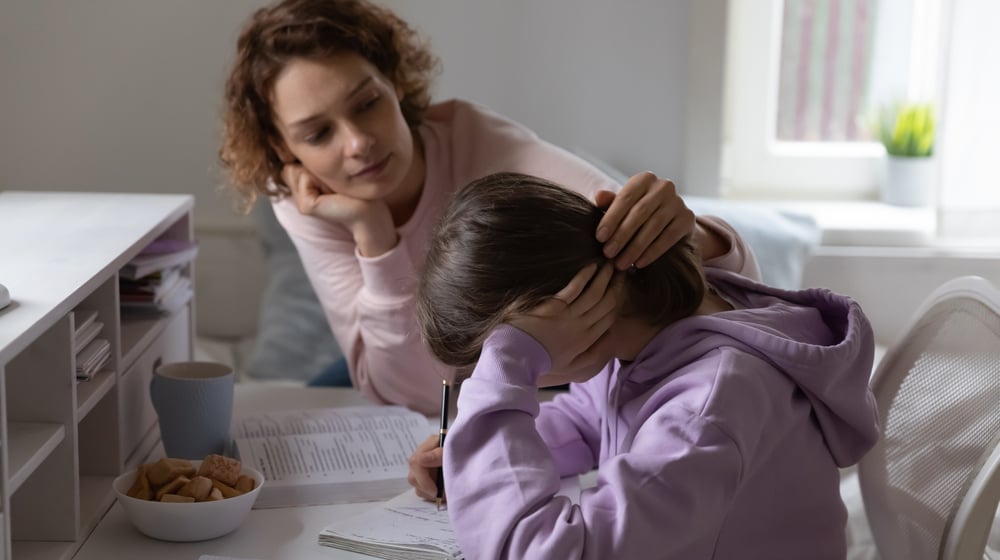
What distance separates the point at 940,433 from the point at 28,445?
0.92m

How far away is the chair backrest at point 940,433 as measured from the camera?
1.06m

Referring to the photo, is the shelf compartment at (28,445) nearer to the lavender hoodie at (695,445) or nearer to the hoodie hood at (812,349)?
the lavender hoodie at (695,445)

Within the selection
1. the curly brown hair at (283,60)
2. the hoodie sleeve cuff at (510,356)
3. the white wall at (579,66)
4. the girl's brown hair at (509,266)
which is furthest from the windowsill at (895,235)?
the hoodie sleeve cuff at (510,356)

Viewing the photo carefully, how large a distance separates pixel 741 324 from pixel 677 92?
4.68 feet

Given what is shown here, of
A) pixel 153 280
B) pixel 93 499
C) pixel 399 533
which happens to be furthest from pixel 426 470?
pixel 153 280

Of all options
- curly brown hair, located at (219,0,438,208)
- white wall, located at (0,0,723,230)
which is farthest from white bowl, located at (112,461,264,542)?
white wall, located at (0,0,723,230)

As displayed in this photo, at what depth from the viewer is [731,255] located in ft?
4.25

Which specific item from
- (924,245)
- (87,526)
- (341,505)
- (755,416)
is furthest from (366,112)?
(924,245)

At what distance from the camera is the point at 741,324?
3.33ft

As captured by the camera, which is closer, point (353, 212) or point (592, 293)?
point (592, 293)

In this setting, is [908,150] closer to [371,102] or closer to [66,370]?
[371,102]

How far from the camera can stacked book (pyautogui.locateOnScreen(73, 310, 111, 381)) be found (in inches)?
46.3

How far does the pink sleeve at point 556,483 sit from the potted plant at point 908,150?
1793mm

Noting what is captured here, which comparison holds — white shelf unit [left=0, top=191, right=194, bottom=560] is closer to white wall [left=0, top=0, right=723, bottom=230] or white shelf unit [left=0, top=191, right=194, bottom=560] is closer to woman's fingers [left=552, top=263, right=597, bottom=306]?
woman's fingers [left=552, top=263, right=597, bottom=306]
